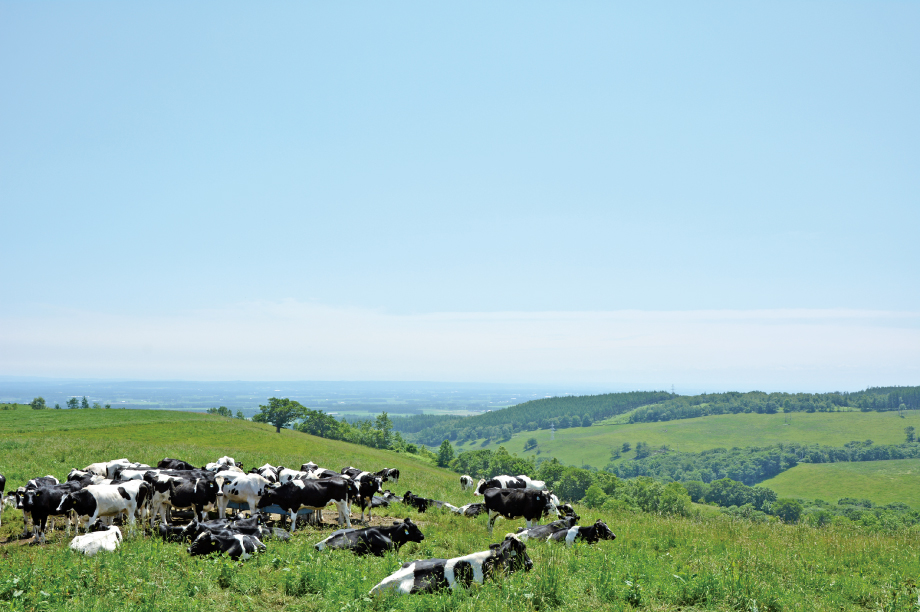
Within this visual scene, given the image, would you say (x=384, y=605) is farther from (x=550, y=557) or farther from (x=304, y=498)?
(x=304, y=498)

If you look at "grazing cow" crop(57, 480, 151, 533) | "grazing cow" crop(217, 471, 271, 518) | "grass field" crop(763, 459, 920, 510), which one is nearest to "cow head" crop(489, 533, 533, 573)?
"grazing cow" crop(217, 471, 271, 518)

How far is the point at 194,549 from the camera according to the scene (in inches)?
429

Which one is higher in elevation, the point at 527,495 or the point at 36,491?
the point at 36,491

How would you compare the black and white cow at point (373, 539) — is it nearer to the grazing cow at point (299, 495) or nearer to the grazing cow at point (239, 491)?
the grazing cow at point (299, 495)

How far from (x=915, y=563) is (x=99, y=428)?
235ft

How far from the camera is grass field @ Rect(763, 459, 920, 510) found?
148 meters

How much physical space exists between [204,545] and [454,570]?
5.52m

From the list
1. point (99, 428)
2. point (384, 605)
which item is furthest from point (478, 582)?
point (99, 428)

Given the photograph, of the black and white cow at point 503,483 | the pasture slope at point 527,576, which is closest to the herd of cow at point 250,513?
the pasture slope at point 527,576

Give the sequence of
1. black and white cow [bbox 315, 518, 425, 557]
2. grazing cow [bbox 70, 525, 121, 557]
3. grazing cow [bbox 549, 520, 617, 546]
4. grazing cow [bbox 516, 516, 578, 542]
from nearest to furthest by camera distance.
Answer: grazing cow [bbox 70, 525, 121, 557] < black and white cow [bbox 315, 518, 425, 557] < grazing cow [bbox 549, 520, 617, 546] < grazing cow [bbox 516, 516, 578, 542]

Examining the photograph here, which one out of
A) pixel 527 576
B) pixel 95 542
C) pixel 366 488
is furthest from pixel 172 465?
pixel 527 576

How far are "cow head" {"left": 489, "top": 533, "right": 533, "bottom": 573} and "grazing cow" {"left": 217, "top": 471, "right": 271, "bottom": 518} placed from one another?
814 cm

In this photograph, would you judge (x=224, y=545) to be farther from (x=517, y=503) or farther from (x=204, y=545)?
(x=517, y=503)

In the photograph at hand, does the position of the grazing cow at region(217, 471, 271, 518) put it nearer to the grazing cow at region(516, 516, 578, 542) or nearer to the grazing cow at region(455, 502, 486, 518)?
the grazing cow at region(455, 502, 486, 518)
